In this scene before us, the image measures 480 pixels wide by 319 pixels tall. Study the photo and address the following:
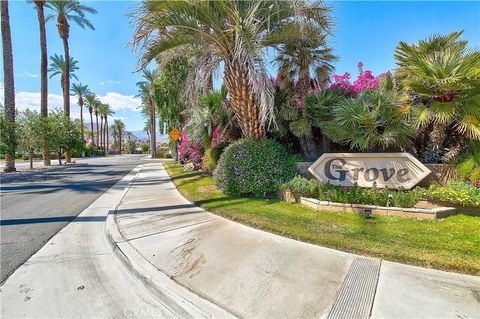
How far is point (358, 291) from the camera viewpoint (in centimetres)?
287

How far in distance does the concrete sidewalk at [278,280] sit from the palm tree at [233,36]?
3.84 metres

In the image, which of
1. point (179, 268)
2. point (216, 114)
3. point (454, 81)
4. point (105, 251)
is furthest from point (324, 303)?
point (216, 114)

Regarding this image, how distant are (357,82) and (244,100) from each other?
3.80 meters

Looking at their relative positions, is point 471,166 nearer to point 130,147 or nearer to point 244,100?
point 244,100

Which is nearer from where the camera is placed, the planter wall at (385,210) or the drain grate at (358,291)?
the drain grate at (358,291)

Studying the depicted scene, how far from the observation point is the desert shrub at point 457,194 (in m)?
5.12

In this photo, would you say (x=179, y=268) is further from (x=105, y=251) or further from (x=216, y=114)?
(x=216, y=114)

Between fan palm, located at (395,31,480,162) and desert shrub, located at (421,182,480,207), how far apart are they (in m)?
0.97

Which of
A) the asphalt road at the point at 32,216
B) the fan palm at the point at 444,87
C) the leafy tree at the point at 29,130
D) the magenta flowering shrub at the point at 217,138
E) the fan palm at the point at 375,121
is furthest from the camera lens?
the leafy tree at the point at 29,130

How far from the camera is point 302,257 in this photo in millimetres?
3758

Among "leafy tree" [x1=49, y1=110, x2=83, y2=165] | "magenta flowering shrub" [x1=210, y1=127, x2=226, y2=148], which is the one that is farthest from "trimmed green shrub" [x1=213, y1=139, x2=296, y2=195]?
"leafy tree" [x1=49, y1=110, x2=83, y2=165]

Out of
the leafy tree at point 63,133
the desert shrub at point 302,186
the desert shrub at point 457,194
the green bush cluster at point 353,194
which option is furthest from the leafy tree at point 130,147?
the desert shrub at point 457,194

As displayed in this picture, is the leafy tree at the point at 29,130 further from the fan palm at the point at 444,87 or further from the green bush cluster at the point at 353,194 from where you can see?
the fan palm at the point at 444,87

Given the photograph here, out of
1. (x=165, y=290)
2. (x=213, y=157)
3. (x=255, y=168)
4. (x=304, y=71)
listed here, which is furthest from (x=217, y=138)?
(x=165, y=290)
